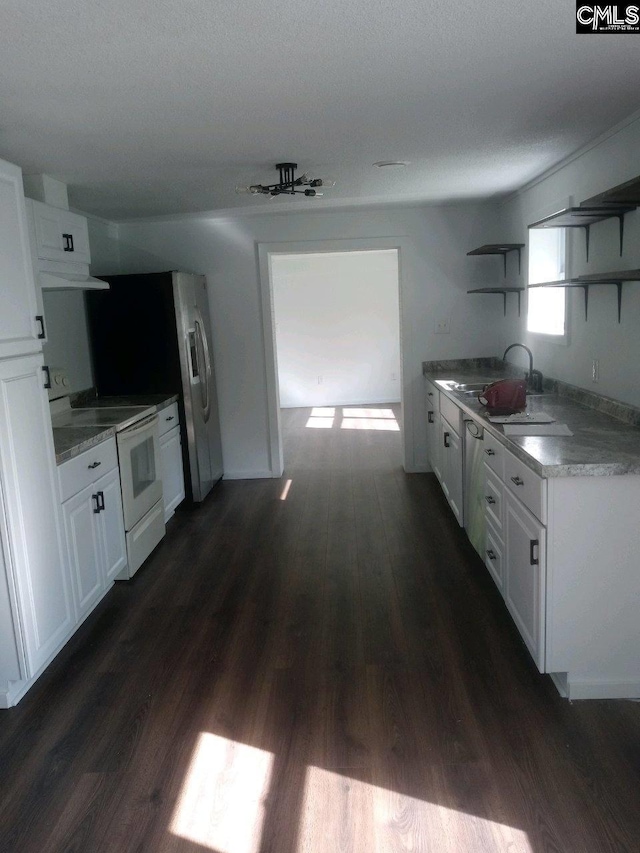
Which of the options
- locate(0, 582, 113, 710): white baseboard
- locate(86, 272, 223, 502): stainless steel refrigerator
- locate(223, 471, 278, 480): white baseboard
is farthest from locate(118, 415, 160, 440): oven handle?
locate(223, 471, 278, 480): white baseboard

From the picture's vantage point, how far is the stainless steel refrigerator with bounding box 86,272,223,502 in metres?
4.74

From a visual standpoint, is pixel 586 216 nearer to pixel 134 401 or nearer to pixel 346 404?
pixel 134 401

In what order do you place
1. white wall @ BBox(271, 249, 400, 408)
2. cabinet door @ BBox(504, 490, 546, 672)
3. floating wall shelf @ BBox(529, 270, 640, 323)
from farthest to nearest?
1. white wall @ BBox(271, 249, 400, 408)
2. floating wall shelf @ BBox(529, 270, 640, 323)
3. cabinet door @ BBox(504, 490, 546, 672)

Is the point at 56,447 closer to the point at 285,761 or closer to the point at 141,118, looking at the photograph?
the point at 141,118

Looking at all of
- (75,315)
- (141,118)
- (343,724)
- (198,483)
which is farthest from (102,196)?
(343,724)

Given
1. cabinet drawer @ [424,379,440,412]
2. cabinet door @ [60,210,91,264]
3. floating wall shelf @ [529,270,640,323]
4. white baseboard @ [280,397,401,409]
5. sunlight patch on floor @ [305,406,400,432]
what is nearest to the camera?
floating wall shelf @ [529,270,640,323]

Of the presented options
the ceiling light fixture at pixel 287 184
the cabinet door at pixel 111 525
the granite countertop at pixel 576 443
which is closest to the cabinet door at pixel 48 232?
the ceiling light fixture at pixel 287 184

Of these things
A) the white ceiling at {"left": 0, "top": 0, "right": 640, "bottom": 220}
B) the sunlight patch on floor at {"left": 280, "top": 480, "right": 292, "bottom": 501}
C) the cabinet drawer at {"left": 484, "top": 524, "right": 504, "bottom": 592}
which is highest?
the white ceiling at {"left": 0, "top": 0, "right": 640, "bottom": 220}

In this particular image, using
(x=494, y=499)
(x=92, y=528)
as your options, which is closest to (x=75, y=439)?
(x=92, y=528)

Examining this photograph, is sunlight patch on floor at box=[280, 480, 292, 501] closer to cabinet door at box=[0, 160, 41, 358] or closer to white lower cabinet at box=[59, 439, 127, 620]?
white lower cabinet at box=[59, 439, 127, 620]

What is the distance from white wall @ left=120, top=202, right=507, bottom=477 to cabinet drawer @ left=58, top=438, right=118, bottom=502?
2.21 metres

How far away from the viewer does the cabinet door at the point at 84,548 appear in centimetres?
298

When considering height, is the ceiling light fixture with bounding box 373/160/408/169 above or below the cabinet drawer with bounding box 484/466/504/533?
above

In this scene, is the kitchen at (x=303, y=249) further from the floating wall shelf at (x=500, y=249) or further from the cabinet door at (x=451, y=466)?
the cabinet door at (x=451, y=466)
